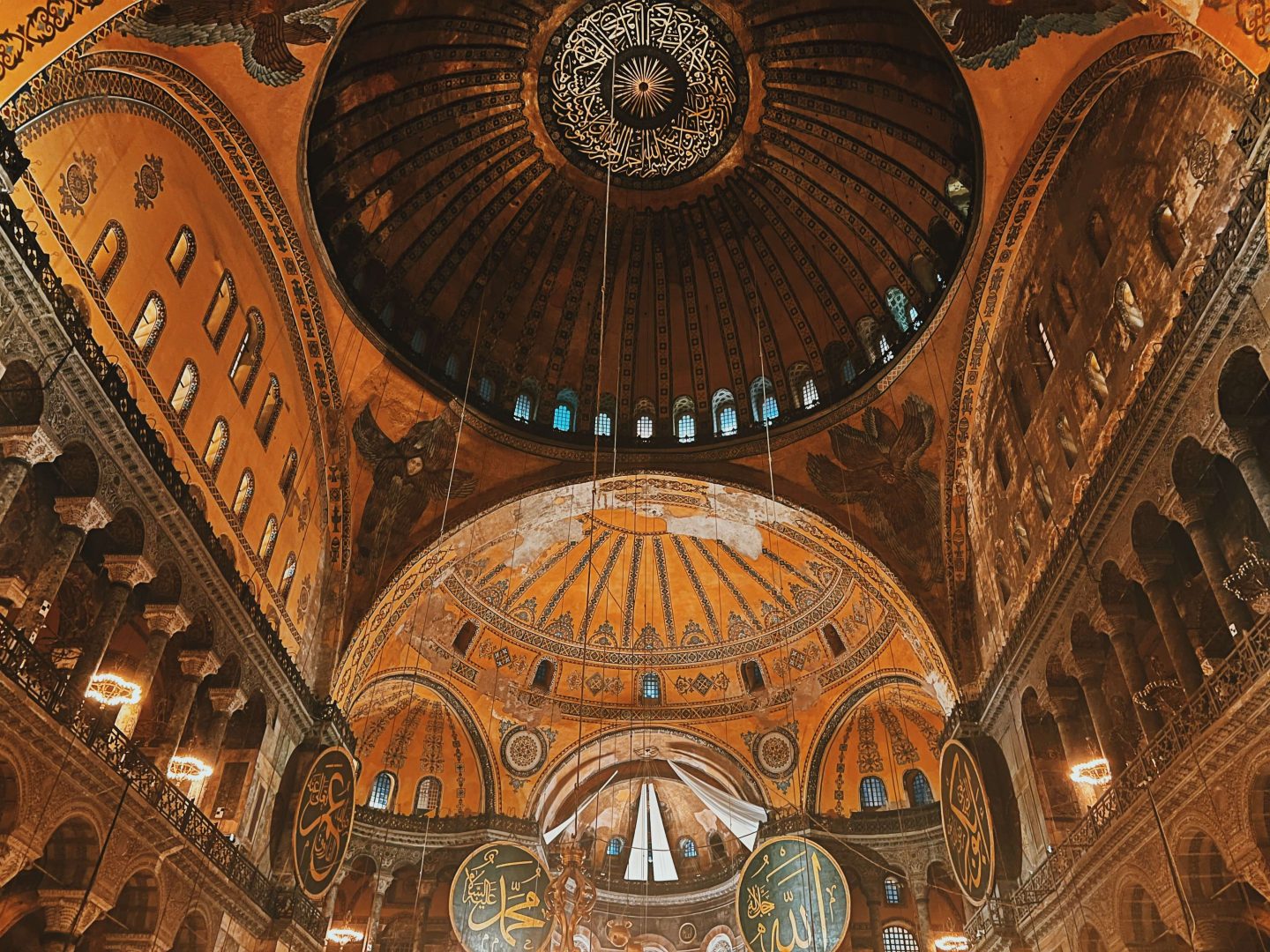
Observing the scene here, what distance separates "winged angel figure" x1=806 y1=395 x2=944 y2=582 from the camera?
53.0ft

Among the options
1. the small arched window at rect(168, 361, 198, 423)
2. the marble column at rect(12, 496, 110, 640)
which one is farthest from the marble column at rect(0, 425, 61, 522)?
the small arched window at rect(168, 361, 198, 423)

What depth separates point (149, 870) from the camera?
1028 cm

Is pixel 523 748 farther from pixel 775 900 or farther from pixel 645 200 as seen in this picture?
pixel 645 200

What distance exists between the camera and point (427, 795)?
20375mm

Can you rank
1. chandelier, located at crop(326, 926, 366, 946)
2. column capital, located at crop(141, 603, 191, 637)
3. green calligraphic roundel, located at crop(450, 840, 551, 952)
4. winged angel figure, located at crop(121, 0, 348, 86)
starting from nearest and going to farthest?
winged angel figure, located at crop(121, 0, 348, 86)
column capital, located at crop(141, 603, 191, 637)
green calligraphic roundel, located at crop(450, 840, 551, 952)
chandelier, located at crop(326, 926, 366, 946)

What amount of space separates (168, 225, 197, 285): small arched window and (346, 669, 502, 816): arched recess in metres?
10.6

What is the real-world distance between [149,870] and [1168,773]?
10906 millimetres

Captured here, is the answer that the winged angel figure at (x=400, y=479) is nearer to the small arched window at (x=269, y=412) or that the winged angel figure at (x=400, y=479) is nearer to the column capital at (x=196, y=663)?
the small arched window at (x=269, y=412)

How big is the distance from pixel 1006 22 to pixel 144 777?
13.5 metres

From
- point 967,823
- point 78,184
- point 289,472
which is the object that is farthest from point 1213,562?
point 289,472

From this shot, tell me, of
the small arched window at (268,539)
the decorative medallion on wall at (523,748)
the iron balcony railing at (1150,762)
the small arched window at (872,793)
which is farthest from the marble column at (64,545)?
the small arched window at (872,793)

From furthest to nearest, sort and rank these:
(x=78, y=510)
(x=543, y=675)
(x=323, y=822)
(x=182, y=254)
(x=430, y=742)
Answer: (x=543, y=675)
(x=430, y=742)
(x=323, y=822)
(x=182, y=254)
(x=78, y=510)

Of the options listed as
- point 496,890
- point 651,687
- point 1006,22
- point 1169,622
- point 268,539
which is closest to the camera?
point 1169,622

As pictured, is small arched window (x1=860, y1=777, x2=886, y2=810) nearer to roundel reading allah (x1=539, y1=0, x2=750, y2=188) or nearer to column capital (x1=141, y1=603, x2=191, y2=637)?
roundel reading allah (x1=539, y1=0, x2=750, y2=188)
